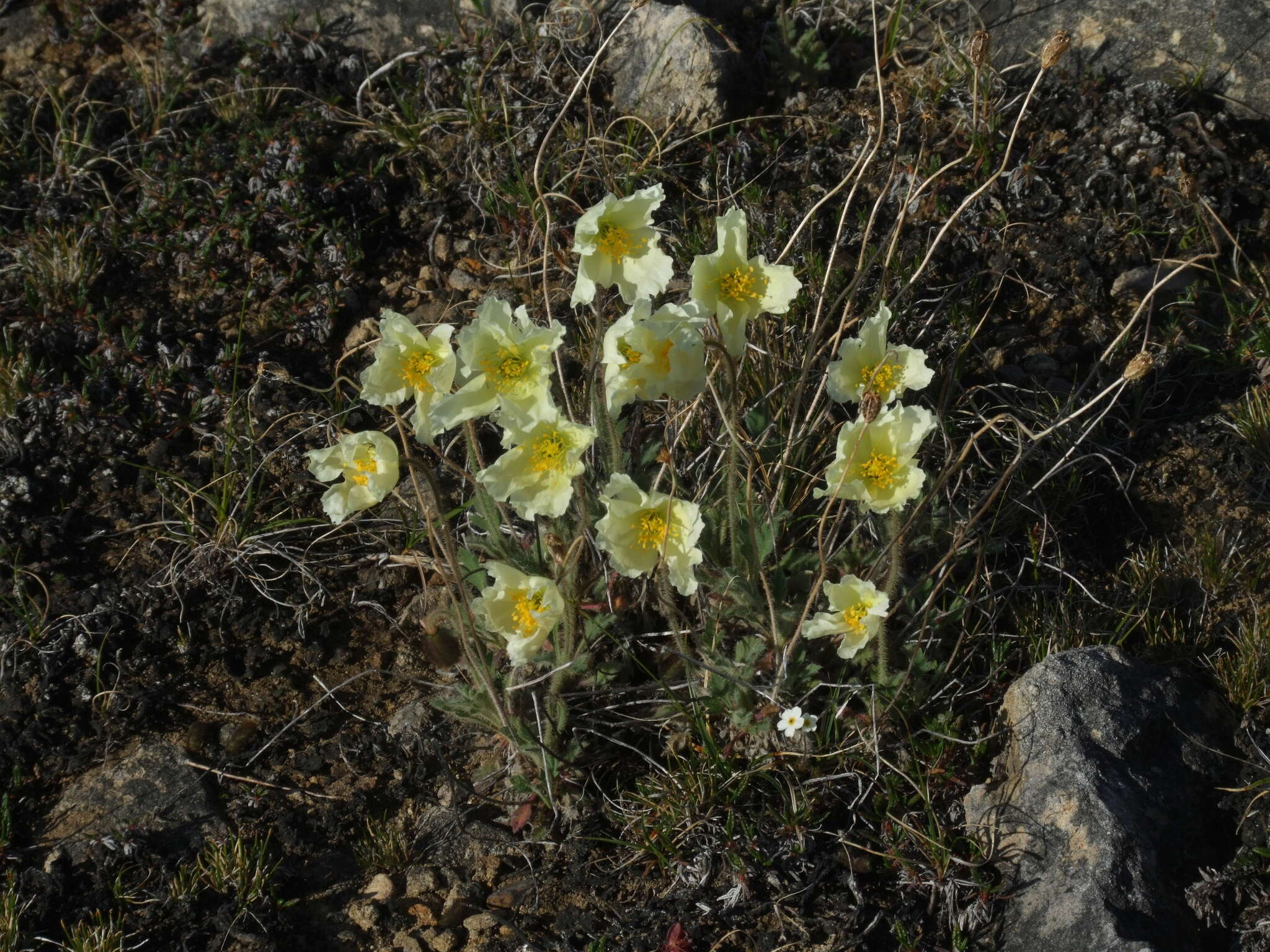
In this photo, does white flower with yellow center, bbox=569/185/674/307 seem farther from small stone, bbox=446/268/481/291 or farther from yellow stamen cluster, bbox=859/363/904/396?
small stone, bbox=446/268/481/291

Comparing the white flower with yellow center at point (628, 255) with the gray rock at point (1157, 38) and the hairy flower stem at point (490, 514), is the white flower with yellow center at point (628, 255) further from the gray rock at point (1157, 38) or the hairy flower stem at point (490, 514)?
the gray rock at point (1157, 38)

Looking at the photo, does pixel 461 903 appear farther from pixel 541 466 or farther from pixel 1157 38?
pixel 1157 38

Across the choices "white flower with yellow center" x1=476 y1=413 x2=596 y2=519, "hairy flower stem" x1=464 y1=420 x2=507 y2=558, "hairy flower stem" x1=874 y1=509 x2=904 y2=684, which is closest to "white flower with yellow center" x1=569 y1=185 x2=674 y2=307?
"white flower with yellow center" x1=476 y1=413 x2=596 y2=519

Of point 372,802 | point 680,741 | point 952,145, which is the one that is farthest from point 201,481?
point 952,145

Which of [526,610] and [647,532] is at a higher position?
[647,532]

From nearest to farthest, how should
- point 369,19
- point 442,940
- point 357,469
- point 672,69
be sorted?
point 357,469 < point 442,940 < point 672,69 < point 369,19

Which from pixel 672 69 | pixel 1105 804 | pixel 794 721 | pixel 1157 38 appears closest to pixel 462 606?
pixel 794 721
